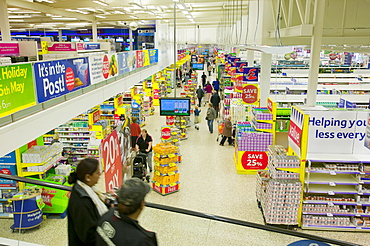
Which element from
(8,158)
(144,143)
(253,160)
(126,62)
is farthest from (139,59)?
(8,158)

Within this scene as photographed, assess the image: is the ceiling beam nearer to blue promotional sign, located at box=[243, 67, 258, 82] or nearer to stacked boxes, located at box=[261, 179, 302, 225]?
blue promotional sign, located at box=[243, 67, 258, 82]

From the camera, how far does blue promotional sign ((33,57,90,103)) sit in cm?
584

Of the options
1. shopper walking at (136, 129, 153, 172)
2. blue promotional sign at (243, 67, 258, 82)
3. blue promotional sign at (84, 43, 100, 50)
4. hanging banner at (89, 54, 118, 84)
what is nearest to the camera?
hanging banner at (89, 54, 118, 84)

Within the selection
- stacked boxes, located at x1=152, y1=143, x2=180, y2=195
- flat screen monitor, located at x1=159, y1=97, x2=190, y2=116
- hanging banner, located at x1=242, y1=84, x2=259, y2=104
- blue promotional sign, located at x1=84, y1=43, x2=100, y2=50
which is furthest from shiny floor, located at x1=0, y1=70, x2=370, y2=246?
blue promotional sign, located at x1=84, y1=43, x2=100, y2=50

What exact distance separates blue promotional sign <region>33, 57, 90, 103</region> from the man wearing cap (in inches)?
177

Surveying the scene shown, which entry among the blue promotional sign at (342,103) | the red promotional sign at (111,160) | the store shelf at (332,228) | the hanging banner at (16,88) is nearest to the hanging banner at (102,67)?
the hanging banner at (16,88)

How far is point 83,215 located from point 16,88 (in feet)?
11.9

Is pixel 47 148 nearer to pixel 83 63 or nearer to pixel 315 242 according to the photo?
pixel 83 63

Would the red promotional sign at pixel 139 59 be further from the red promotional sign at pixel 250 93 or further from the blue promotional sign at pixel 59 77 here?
the blue promotional sign at pixel 59 77

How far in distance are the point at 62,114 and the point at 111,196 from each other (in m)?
4.67

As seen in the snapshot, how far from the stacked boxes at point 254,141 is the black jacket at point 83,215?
25.2 feet

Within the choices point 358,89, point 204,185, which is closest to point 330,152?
point 204,185

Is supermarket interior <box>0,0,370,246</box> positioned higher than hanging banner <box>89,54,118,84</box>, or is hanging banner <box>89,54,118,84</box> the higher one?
hanging banner <box>89,54,118,84</box>

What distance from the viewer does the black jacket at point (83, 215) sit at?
2.30 metres
